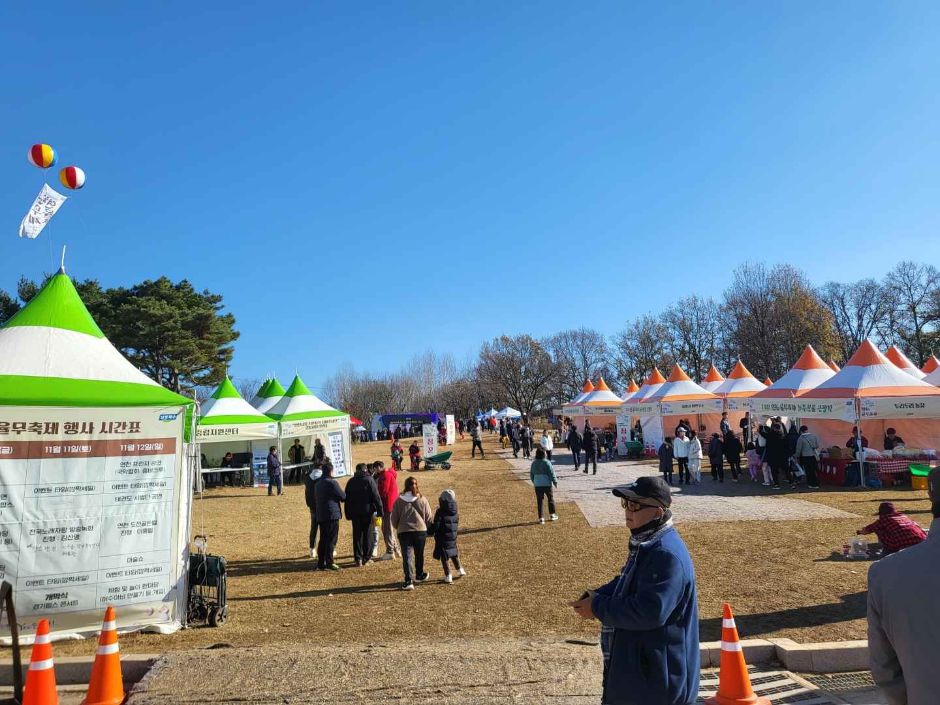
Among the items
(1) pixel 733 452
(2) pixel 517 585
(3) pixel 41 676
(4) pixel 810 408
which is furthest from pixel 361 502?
(4) pixel 810 408

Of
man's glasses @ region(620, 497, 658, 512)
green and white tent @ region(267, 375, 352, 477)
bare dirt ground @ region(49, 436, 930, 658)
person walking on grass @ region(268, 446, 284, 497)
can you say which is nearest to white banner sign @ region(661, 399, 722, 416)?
bare dirt ground @ region(49, 436, 930, 658)

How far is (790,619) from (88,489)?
764cm

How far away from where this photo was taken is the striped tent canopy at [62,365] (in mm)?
6602

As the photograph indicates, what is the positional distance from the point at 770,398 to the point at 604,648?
1914cm

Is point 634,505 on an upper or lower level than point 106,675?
upper

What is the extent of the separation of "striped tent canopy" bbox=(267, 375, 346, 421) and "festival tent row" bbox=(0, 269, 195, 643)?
1630cm

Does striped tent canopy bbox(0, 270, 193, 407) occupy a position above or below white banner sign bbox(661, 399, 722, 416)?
above

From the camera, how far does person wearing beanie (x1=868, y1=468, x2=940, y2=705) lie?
206cm

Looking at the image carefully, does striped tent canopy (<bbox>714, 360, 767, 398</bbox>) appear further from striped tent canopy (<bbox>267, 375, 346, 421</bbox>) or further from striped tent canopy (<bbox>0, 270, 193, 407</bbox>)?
striped tent canopy (<bbox>0, 270, 193, 407</bbox>)

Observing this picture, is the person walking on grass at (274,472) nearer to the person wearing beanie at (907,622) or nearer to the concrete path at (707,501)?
the concrete path at (707,501)

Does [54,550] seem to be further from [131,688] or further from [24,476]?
[131,688]

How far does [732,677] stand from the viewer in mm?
4207

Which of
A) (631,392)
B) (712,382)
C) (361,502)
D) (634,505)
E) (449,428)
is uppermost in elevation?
(712,382)

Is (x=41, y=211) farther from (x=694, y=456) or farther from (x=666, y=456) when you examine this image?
(x=694, y=456)
